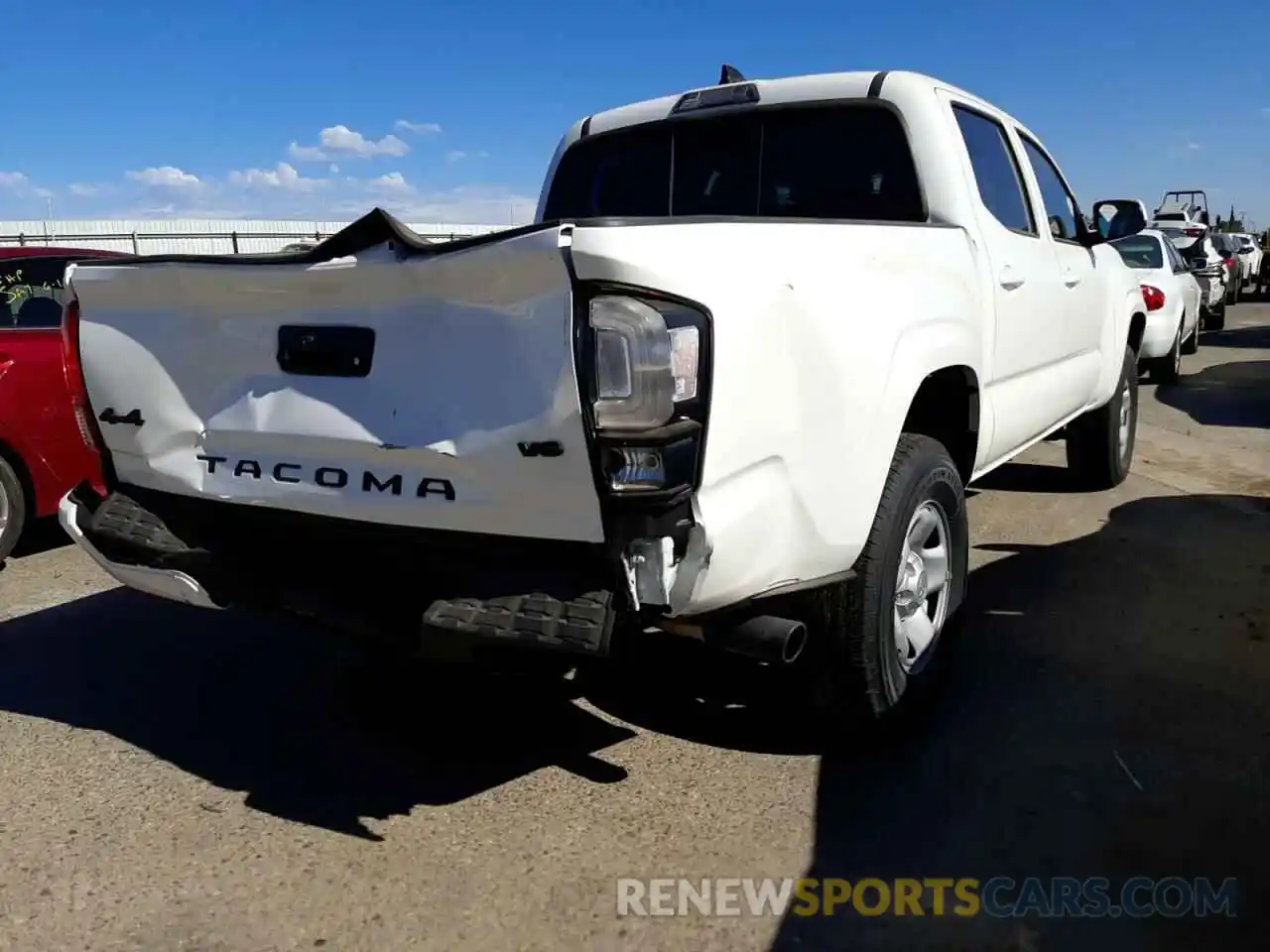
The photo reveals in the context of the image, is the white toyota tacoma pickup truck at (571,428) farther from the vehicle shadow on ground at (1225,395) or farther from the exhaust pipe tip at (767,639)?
the vehicle shadow on ground at (1225,395)

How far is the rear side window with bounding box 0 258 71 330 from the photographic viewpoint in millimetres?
5699

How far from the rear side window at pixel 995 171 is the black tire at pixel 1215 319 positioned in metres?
16.2

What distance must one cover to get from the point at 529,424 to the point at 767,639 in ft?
2.54

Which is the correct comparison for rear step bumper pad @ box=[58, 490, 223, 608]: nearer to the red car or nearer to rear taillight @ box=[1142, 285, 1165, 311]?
the red car

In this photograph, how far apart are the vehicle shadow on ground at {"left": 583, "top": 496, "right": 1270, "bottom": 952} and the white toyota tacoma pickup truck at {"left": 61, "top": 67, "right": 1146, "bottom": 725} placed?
25 cm

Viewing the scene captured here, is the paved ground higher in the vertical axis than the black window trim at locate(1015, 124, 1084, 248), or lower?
lower

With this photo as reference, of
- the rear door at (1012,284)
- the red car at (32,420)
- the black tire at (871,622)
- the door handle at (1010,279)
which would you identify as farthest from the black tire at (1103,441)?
the red car at (32,420)

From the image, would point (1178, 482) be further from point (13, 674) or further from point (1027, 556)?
point (13, 674)

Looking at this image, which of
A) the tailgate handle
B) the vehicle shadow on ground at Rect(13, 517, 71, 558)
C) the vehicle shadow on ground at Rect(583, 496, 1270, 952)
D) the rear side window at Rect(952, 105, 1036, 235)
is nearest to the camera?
the vehicle shadow on ground at Rect(583, 496, 1270, 952)

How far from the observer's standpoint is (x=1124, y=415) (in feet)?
22.0

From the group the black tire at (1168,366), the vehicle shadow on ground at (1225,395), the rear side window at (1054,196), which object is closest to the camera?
the rear side window at (1054,196)

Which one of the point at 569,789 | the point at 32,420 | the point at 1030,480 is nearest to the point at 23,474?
the point at 32,420

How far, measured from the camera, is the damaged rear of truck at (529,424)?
2.34 m

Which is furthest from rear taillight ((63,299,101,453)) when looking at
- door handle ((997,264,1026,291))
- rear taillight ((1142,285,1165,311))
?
rear taillight ((1142,285,1165,311))
